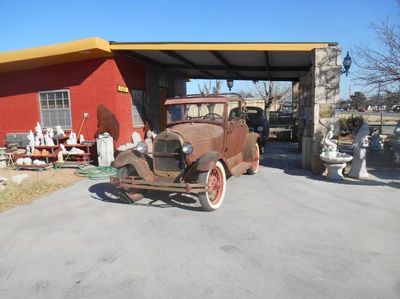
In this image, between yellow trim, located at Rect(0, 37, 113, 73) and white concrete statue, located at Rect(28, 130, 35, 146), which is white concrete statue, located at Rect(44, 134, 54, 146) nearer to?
white concrete statue, located at Rect(28, 130, 35, 146)

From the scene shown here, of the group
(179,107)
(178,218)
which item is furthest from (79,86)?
(178,218)

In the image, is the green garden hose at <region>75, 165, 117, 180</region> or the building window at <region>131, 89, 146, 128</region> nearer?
the green garden hose at <region>75, 165, 117, 180</region>

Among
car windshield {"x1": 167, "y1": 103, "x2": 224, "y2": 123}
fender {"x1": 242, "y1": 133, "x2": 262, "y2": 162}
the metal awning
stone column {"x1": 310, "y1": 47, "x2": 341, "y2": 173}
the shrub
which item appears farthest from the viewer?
the shrub

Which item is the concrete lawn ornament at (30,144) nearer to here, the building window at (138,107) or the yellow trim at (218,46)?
the building window at (138,107)

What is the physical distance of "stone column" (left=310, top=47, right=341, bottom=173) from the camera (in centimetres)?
808

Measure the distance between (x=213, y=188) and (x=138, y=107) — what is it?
6.98 metres

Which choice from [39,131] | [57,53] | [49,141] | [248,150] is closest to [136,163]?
[248,150]

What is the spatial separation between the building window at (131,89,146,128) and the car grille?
5.81 m

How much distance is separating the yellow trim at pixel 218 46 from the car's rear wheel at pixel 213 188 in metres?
3.93

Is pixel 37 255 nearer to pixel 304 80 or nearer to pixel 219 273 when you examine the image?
pixel 219 273

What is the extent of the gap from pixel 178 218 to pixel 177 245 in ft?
3.33

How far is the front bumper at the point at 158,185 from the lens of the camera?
17.5 ft

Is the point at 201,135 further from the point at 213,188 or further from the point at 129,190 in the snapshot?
the point at 129,190

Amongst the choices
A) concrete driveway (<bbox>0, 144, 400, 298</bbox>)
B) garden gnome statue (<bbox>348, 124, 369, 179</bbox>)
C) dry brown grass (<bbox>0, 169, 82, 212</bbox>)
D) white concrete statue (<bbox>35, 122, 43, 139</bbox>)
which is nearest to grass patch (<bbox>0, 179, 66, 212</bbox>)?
dry brown grass (<bbox>0, 169, 82, 212</bbox>)
